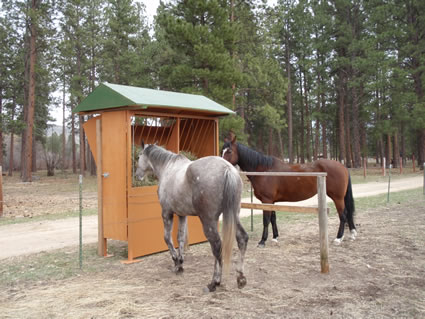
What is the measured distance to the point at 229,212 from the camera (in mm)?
4281

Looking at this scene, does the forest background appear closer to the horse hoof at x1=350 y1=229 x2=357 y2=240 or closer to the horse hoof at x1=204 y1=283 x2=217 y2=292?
the horse hoof at x1=350 y1=229 x2=357 y2=240

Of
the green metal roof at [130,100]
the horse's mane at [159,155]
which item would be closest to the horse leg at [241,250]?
the horse's mane at [159,155]

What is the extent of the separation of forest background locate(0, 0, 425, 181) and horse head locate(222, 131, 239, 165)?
979 cm

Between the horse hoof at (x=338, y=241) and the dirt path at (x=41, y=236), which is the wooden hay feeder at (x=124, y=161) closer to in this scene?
the dirt path at (x=41, y=236)

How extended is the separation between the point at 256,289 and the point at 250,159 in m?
3.13

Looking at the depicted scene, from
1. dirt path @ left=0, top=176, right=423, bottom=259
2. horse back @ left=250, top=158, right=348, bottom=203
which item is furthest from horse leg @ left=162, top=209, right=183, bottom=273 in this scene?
dirt path @ left=0, top=176, right=423, bottom=259

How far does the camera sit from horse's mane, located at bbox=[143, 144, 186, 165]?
216 inches

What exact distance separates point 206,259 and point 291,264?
142 cm

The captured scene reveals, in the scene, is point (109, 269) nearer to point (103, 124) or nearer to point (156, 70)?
point (103, 124)

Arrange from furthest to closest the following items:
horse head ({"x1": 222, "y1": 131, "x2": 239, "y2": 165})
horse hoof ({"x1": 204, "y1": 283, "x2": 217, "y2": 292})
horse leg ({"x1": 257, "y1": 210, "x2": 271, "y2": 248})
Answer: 1. horse head ({"x1": 222, "y1": 131, "x2": 239, "y2": 165})
2. horse leg ({"x1": 257, "y1": 210, "x2": 271, "y2": 248})
3. horse hoof ({"x1": 204, "y1": 283, "x2": 217, "y2": 292})

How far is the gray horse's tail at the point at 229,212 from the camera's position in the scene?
4238 mm

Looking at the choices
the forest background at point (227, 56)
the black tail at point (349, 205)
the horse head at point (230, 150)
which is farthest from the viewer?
the forest background at point (227, 56)

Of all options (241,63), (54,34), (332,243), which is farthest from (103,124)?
(54,34)

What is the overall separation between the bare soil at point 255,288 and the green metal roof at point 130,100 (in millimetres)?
2643
